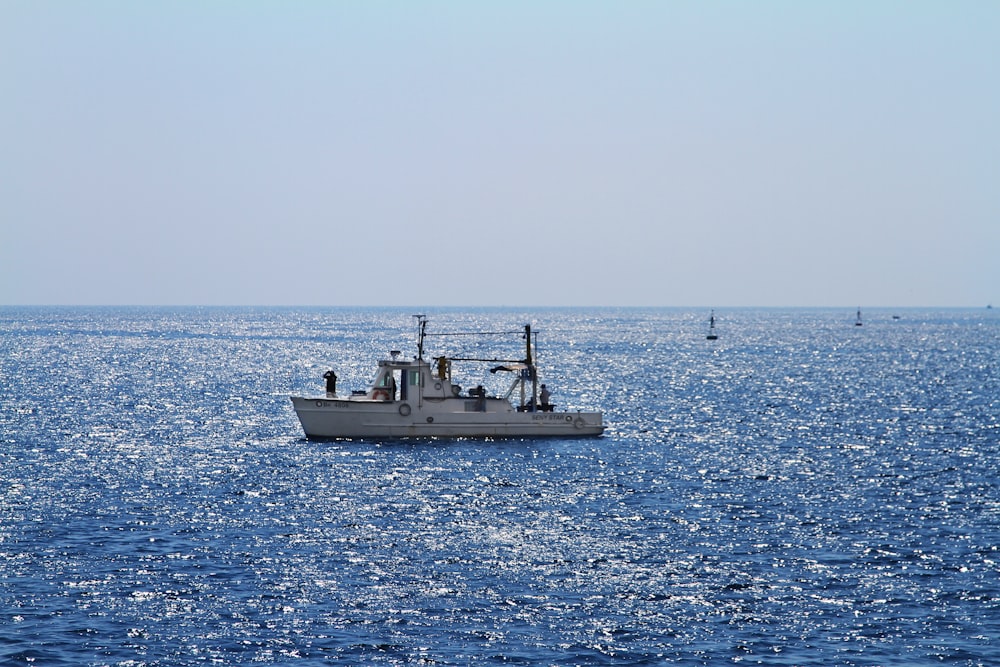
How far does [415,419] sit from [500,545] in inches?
1081

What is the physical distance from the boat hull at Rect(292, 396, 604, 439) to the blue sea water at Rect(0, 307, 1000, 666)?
1.31 m

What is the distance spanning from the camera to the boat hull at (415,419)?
67.4m

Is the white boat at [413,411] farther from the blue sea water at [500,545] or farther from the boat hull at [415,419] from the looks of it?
the blue sea water at [500,545]

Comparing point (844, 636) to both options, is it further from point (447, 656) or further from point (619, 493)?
point (619, 493)

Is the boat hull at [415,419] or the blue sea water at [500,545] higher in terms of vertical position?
the boat hull at [415,419]

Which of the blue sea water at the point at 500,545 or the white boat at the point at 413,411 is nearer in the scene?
the blue sea water at the point at 500,545

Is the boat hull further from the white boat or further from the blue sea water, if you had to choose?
the blue sea water

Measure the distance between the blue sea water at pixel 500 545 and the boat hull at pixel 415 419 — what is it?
1.31 m

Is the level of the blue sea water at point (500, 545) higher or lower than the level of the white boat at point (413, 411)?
lower

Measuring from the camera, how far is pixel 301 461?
60844 mm

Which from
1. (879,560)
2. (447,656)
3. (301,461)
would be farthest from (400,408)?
(447,656)

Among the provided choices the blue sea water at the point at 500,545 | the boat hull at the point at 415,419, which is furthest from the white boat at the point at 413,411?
the blue sea water at the point at 500,545

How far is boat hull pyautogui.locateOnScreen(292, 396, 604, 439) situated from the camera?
2655 inches

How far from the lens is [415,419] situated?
6781cm
